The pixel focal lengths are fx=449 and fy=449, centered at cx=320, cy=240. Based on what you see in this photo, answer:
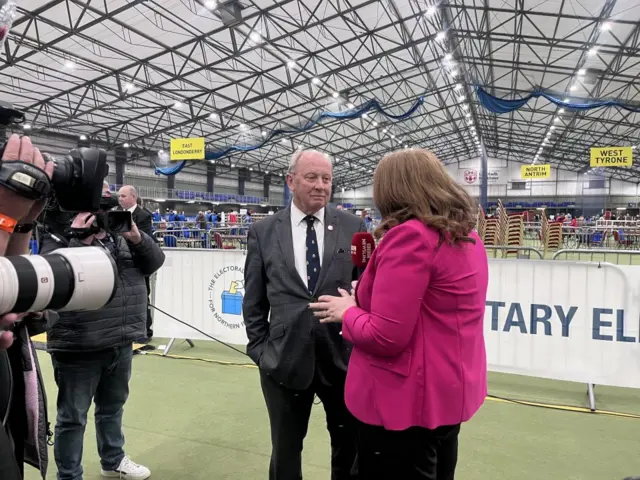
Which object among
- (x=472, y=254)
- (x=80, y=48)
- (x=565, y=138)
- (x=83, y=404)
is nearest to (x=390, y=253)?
(x=472, y=254)

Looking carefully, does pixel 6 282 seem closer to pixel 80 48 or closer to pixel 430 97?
pixel 80 48

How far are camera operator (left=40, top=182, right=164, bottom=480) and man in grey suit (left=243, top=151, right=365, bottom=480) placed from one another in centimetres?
66

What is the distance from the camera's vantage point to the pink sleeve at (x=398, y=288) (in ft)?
3.75

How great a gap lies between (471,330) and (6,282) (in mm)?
1112

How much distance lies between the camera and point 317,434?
9.37 ft

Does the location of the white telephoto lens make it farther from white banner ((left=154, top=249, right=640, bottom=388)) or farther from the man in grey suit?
white banner ((left=154, top=249, right=640, bottom=388))

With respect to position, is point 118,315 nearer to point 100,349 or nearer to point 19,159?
point 100,349

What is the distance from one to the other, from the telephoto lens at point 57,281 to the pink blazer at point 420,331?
2.16 feet

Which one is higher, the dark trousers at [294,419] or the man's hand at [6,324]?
the man's hand at [6,324]

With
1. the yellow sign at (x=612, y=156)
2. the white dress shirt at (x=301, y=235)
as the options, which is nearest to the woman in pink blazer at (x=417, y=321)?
the white dress shirt at (x=301, y=235)

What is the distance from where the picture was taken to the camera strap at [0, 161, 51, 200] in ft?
3.11

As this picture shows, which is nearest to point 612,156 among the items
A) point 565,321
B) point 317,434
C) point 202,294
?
point 565,321

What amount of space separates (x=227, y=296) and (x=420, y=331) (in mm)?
3393

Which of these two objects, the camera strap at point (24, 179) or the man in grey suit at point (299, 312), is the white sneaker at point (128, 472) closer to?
the man in grey suit at point (299, 312)
